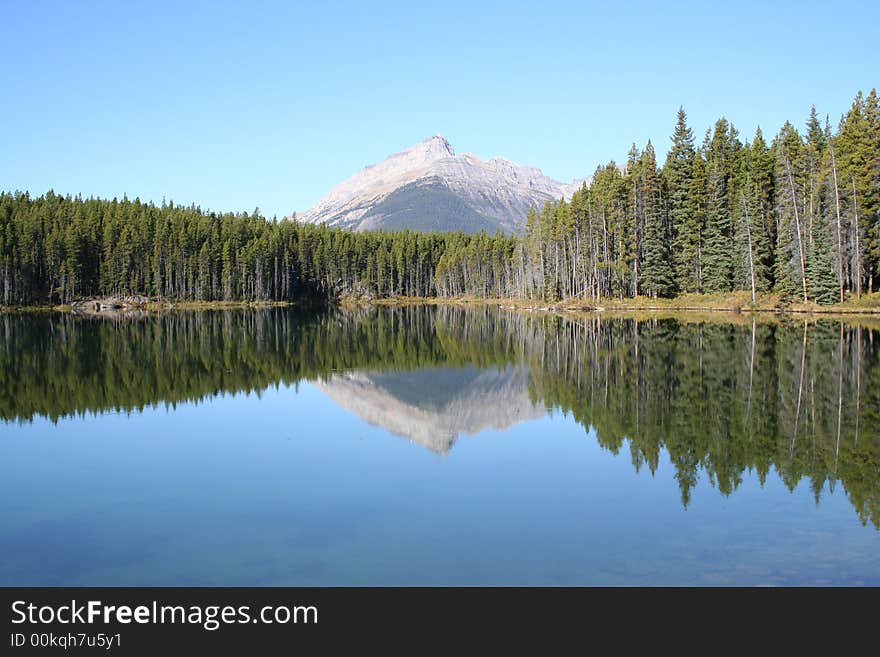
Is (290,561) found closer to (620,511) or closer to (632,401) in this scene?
(620,511)

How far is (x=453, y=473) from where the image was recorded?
17359mm

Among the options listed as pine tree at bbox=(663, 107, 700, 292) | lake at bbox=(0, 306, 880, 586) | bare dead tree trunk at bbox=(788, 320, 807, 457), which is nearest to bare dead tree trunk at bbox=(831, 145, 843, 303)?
pine tree at bbox=(663, 107, 700, 292)

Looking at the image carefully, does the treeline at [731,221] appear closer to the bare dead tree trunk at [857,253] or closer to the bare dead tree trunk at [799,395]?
the bare dead tree trunk at [857,253]

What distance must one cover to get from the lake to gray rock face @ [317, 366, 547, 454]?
161 millimetres

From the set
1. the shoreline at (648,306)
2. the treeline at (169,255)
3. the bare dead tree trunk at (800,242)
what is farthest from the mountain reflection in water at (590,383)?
the treeline at (169,255)

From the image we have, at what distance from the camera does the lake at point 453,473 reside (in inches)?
447

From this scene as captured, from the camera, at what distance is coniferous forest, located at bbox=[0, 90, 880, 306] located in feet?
224

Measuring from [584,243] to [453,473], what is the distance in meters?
85.4

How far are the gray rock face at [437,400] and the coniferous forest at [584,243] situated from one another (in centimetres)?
4296

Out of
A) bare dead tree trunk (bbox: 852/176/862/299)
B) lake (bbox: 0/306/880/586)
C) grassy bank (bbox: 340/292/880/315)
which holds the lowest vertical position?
lake (bbox: 0/306/880/586)

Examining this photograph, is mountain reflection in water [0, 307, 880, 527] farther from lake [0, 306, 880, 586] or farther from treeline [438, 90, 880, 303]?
treeline [438, 90, 880, 303]

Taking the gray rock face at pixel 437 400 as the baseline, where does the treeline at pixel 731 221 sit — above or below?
above
